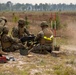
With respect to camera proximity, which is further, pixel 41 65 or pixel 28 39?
pixel 28 39

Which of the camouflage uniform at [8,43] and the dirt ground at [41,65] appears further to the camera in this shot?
the camouflage uniform at [8,43]

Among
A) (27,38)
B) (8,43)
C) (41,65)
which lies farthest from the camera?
(27,38)

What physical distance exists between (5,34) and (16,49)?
0.92m

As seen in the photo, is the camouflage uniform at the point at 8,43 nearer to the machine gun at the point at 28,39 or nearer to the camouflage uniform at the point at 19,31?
the machine gun at the point at 28,39

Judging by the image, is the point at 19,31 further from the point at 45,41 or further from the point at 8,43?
the point at 45,41

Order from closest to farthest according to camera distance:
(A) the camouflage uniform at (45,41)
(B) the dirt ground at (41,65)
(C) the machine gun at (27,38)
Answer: (B) the dirt ground at (41,65) < (A) the camouflage uniform at (45,41) < (C) the machine gun at (27,38)

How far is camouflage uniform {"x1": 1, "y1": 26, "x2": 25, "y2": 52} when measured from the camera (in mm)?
13430

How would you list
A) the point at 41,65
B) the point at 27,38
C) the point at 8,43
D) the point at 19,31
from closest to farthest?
1. the point at 41,65
2. the point at 8,43
3. the point at 27,38
4. the point at 19,31

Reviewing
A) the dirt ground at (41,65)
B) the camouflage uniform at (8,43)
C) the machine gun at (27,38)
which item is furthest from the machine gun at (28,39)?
the dirt ground at (41,65)

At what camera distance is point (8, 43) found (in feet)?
44.9

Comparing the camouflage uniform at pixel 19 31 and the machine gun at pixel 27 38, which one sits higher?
the camouflage uniform at pixel 19 31

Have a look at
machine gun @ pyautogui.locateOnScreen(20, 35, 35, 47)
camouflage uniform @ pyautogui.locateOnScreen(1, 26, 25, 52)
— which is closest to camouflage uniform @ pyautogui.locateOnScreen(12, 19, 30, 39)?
machine gun @ pyautogui.locateOnScreen(20, 35, 35, 47)

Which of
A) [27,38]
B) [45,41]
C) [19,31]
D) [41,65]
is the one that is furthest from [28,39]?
[41,65]

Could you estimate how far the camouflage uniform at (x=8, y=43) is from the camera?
44.1 ft
